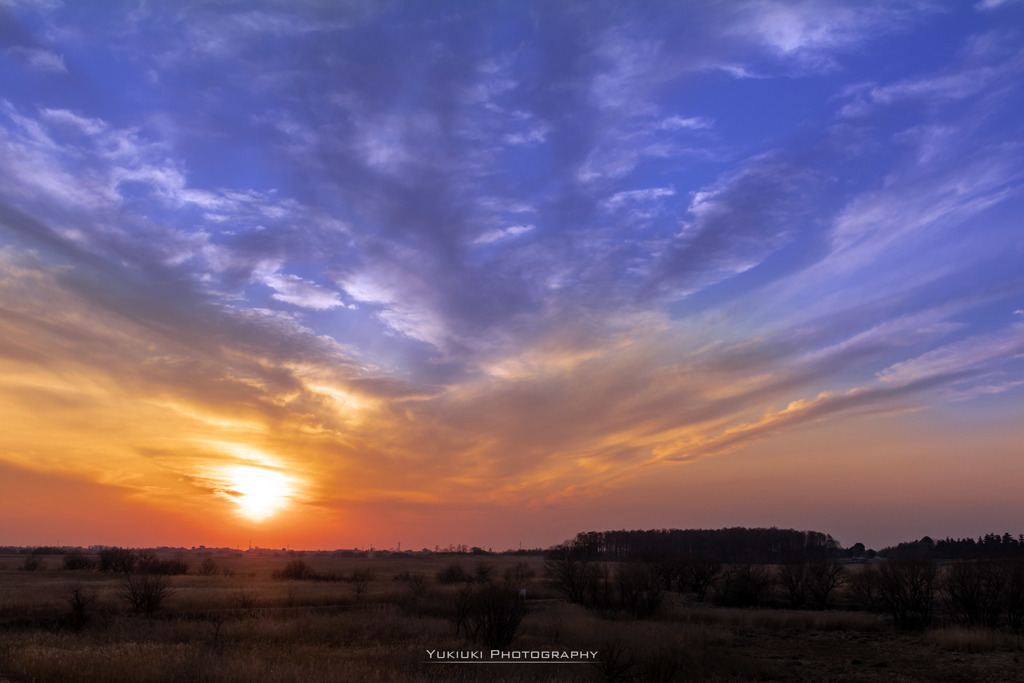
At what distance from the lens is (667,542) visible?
157000 millimetres

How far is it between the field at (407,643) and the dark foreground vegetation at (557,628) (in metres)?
0.10

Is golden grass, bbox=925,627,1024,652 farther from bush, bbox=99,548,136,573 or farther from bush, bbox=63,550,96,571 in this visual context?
bush, bbox=63,550,96,571

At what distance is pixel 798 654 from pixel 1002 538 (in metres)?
119

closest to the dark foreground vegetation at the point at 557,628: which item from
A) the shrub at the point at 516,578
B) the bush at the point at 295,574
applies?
the shrub at the point at 516,578

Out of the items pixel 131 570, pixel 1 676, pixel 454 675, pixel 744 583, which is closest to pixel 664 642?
pixel 454 675

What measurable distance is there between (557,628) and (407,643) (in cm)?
929

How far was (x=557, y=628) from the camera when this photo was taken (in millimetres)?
31781

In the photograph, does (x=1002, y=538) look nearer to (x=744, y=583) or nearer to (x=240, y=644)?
(x=744, y=583)

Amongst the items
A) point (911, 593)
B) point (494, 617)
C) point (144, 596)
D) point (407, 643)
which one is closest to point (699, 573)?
point (911, 593)

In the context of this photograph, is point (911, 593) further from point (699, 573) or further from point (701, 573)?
point (699, 573)

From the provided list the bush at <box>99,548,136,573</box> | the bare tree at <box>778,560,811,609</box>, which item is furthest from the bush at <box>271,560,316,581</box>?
the bare tree at <box>778,560,811,609</box>

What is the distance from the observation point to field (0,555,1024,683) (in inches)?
688

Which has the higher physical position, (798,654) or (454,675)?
(454,675)

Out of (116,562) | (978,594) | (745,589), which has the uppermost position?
(978,594)
